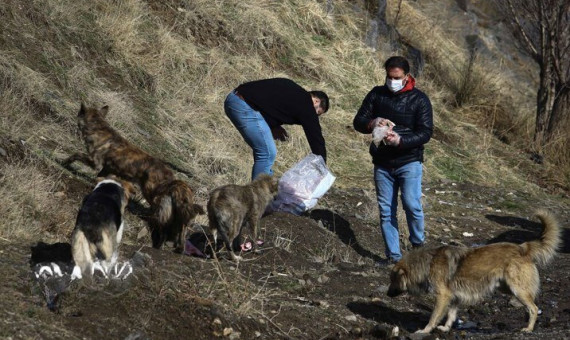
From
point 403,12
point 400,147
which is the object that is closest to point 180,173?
point 400,147

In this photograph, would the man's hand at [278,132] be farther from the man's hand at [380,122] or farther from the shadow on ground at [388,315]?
the shadow on ground at [388,315]

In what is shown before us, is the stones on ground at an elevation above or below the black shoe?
above

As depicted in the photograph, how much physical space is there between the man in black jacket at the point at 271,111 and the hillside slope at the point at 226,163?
1.04 meters

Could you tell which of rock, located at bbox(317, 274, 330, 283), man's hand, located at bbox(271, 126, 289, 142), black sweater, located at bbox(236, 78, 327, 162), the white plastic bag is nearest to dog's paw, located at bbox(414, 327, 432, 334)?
rock, located at bbox(317, 274, 330, 283)

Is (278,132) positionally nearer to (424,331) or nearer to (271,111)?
(271,111)

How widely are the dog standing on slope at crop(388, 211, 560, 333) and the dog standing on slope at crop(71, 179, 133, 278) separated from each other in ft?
8.14

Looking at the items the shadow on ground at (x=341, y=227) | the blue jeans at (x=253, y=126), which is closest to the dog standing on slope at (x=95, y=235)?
the blue jeans at (x=253, y=126)

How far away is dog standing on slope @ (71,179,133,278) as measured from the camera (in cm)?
648

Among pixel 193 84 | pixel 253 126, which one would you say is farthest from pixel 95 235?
pixel 193 84

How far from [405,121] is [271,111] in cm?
147

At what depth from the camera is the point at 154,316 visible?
616 centimetres

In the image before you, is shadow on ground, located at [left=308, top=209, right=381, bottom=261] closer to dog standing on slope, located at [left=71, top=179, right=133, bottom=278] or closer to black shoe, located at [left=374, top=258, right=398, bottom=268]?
black shoe, located at [left=374, top=258, right=398, bottom=268]

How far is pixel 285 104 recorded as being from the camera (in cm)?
928

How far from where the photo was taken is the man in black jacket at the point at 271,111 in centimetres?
923
